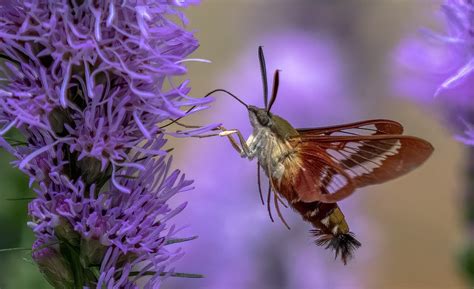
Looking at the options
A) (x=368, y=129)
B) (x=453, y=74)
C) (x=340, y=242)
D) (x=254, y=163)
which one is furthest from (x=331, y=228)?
(x=254, y=163)

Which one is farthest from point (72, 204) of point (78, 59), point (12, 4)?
point (12, 4)

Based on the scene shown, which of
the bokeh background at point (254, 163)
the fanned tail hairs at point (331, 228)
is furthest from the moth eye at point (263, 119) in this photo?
the bokeh background at point (254, 163)

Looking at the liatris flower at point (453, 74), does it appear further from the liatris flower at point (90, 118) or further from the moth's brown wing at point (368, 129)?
the liatris flower at point (90, 118)

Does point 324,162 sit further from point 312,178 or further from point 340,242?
point 340,242

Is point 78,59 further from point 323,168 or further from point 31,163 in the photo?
point 323,168

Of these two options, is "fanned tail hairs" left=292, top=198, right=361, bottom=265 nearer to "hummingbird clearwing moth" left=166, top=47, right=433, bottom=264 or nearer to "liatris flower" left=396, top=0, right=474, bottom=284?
"hummingbird clearwing moth" left=166, top=47, right=433, bottom=264
